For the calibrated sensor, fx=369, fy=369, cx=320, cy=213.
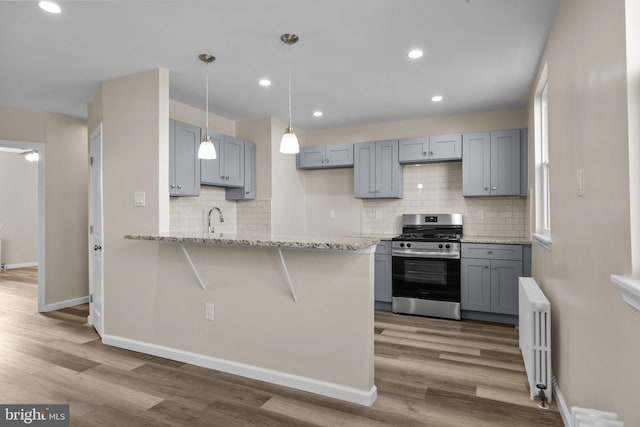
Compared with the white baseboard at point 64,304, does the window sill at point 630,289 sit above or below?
above

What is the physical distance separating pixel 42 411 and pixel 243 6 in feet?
9.47

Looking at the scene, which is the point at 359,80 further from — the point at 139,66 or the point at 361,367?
the point at 361,367

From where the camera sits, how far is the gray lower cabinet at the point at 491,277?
4125 mm

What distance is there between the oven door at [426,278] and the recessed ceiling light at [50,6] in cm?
396

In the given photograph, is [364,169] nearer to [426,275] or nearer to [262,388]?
[426,275]

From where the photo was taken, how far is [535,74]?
3.45 m

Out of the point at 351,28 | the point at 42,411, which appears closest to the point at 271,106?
the point at 351,28

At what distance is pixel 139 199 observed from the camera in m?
3.37

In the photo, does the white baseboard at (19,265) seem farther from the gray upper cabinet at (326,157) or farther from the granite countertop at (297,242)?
the granite countertop at (297,242)

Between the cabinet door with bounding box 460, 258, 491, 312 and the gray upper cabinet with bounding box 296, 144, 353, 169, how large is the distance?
6.85 ft

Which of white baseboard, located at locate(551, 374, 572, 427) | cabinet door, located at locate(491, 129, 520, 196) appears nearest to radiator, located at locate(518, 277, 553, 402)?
white baseboard, located at locate(551, 374, 572, 427)

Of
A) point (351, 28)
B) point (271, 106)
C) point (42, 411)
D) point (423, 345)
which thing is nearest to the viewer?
point (42, 411)

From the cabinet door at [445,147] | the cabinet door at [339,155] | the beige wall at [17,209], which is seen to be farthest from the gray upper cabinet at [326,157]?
the beige wall at [17,209]

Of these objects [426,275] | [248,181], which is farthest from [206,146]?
[426,275]
